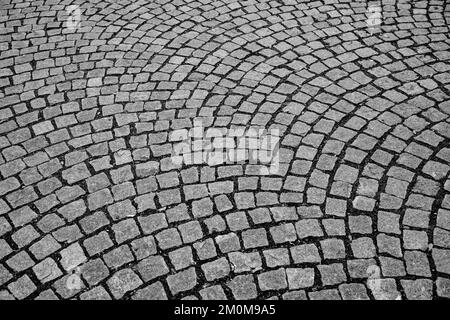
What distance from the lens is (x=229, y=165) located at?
401 cm

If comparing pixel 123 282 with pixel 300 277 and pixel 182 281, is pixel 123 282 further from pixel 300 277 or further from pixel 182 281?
pixel 300 277

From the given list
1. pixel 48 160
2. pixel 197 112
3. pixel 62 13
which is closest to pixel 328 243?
pixel 197 112

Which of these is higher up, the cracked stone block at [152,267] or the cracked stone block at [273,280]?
the cracked stone block at [152,267]

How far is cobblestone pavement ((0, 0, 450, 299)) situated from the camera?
10.5 ft

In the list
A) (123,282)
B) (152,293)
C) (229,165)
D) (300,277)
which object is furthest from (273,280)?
(229,165)

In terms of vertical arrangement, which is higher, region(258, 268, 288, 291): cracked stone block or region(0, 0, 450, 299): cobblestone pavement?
region(0, 0, 450, 299): cobblestone pavement

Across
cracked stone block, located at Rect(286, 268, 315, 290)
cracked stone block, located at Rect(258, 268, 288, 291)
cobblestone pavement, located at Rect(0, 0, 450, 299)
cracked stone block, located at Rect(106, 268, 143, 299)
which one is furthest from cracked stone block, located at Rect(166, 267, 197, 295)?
cracked stone block, located at Rect(286, 268, 315, 290)

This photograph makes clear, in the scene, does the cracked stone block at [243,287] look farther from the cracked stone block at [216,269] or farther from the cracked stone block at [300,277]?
the cracked stone block at [300,277]

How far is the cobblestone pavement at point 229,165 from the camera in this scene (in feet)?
10.5

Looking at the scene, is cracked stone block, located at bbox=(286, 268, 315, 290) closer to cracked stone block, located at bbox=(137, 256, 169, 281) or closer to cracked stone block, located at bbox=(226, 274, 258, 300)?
cracked stone block, located at bbox=(226, 274, 258, 300)

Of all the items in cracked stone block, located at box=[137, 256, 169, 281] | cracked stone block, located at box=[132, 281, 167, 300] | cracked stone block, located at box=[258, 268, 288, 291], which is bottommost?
cracked stone block, located at box=[258, 268, 288, 291]

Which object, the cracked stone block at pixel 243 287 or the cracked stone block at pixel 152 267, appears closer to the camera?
the cracked stone block at pixel 243 287

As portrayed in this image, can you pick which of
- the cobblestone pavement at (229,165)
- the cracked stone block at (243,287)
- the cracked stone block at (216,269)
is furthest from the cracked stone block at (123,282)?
the cracked stone block at (243,287)

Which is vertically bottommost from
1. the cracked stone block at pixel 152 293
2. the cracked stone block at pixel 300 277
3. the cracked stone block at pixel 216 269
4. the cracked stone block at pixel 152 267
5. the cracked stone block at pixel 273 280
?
the cracked stone block at pixel 300 277
